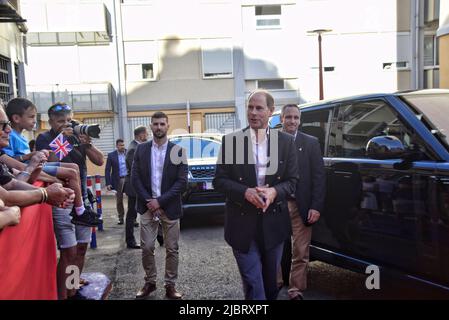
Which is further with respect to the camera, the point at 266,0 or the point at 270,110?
the point at 266,0

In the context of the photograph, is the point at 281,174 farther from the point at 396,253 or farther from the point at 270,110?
the point at 396,253

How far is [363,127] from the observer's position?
414 centimetres

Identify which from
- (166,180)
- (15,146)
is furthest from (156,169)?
(15,146)

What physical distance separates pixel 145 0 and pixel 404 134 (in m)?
19.2

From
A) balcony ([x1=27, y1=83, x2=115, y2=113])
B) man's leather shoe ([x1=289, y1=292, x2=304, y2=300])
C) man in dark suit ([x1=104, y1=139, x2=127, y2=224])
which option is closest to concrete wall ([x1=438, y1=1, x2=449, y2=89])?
man in dark suit ([x1=104, y1=139, x2=127, y2=224])

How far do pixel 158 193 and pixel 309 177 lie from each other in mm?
1680

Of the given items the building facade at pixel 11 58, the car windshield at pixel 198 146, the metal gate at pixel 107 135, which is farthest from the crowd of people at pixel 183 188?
the metal gate at pixel 107 135

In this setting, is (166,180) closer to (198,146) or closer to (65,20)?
(198,146)

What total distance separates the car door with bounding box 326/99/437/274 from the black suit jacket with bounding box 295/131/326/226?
155 mm

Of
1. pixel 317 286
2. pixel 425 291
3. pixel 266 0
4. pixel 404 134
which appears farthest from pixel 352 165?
pixel 266 0

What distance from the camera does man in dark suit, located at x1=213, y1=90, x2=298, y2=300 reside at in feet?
10.5

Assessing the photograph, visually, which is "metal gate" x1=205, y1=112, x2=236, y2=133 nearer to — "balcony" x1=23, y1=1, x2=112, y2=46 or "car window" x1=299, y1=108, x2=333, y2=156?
"balcony" x1=23, y1=1, x2=112, y2=46

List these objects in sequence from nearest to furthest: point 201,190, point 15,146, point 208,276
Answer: point 15,146, point 208,276, point 201,190

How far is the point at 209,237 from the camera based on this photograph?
295 inches
